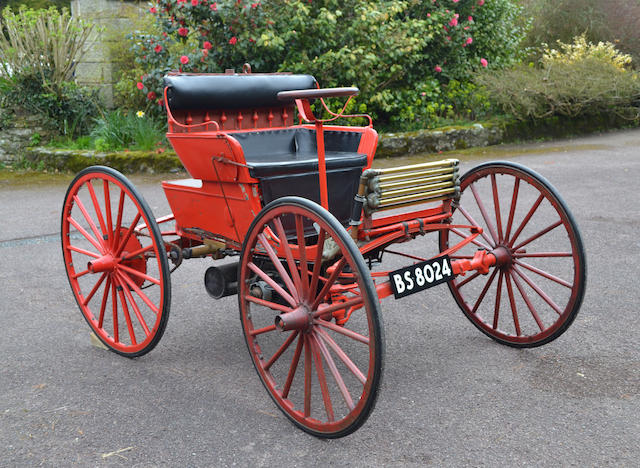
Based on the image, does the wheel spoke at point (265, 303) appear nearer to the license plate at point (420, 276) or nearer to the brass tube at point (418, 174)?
the license plate at point (420, 276)

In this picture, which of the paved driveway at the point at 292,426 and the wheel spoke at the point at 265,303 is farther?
the wheel spoke at the point at 265,303

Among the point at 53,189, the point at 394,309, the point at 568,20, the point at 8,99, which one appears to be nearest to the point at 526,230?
the point at 394,309

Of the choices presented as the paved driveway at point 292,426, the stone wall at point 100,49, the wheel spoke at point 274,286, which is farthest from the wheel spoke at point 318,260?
the stone wall at point 100,49

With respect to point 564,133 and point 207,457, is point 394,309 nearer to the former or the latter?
point 207,457

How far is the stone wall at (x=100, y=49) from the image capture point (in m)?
10.3

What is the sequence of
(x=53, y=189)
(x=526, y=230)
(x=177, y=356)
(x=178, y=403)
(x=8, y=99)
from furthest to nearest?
(x=8, y=99) < (x=53, y=189) < (x=526, y=230) < (x=177, y=356) < (x=178, y=403)

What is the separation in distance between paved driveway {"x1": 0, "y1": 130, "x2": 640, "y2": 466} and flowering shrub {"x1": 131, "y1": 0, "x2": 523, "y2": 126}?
5056mm

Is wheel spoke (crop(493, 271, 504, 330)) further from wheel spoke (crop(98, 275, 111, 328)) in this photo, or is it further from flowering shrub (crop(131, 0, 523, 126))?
flowering shrub (crop(131, 0, 523, 126))

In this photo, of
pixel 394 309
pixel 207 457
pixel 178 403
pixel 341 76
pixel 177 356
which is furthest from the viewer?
pixel 341 76

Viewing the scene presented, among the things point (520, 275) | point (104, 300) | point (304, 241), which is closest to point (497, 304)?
point (520, 275)

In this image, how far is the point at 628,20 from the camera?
13.5 metres

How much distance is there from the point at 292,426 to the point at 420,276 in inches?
32.2

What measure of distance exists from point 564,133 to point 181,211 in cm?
897

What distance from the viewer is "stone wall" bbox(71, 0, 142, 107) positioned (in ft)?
33.7
